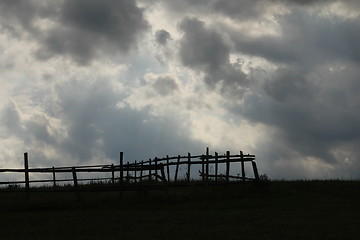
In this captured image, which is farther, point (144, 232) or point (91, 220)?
point (91, 220)

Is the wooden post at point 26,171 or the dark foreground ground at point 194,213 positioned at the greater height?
the wooden post at point 26,171

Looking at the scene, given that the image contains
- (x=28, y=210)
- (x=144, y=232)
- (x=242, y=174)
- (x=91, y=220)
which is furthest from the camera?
(x=242, y=174)

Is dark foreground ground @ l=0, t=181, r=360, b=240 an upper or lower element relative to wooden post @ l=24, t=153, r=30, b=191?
lower

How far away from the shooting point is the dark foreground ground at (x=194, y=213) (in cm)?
1358

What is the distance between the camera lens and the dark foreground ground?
1358 centimetres

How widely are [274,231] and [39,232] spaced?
7.10 metres

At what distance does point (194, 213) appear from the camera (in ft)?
61.4

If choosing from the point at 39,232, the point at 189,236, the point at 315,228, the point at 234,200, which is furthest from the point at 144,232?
the point at 234,200

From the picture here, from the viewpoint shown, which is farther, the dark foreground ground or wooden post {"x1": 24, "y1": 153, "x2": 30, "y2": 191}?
wooden post {"x1": 24, "y1": 153, "x2": 30, "y2": 191}

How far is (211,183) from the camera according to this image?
24406 mm

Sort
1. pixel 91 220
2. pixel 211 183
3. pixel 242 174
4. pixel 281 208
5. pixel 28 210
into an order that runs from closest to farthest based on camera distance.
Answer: pixel 91 220
pixel 281 208
pixel 28 210
pixel 211 183
pixel 242 174

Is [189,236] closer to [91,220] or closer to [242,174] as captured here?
[91,220]

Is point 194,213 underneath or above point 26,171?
underneath

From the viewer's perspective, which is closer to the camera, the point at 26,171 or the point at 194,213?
the point at 194,213
